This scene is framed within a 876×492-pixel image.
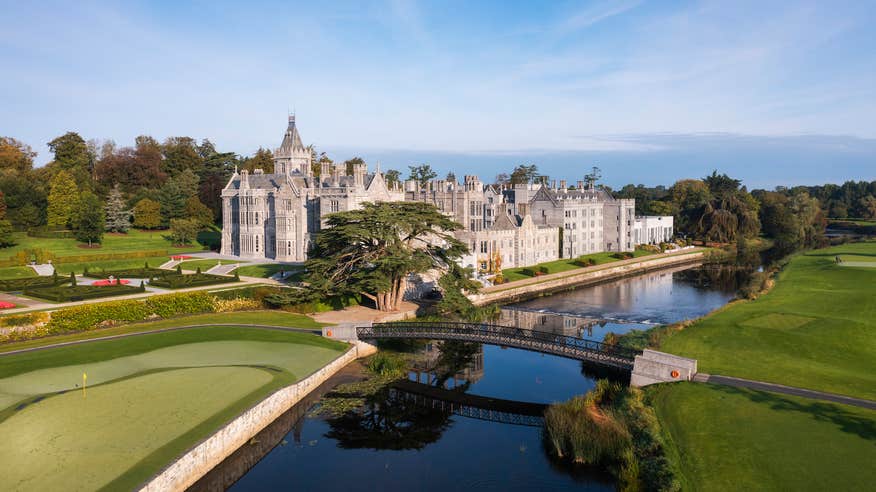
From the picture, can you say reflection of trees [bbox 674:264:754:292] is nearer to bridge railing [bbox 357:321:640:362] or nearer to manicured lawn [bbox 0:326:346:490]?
bridge railing [bbox 357:321:640:362]

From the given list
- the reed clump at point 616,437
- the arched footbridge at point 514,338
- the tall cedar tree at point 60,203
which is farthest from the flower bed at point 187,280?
the reed clump at point 616,437

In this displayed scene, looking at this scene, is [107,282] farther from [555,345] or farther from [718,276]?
[718,276]

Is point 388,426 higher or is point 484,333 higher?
point 484,333

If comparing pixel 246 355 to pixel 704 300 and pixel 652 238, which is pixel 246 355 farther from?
pixel 652 238

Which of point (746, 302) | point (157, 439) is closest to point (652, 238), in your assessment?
point (746, 302)

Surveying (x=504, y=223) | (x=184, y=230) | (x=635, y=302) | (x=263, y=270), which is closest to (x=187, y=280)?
(x=263, y=270)

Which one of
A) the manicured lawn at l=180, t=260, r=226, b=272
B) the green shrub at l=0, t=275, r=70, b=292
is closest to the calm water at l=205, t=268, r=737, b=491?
the green shrub at l=0, t=275, r=70, b=292

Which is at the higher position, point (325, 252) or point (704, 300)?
point (325, 252)
